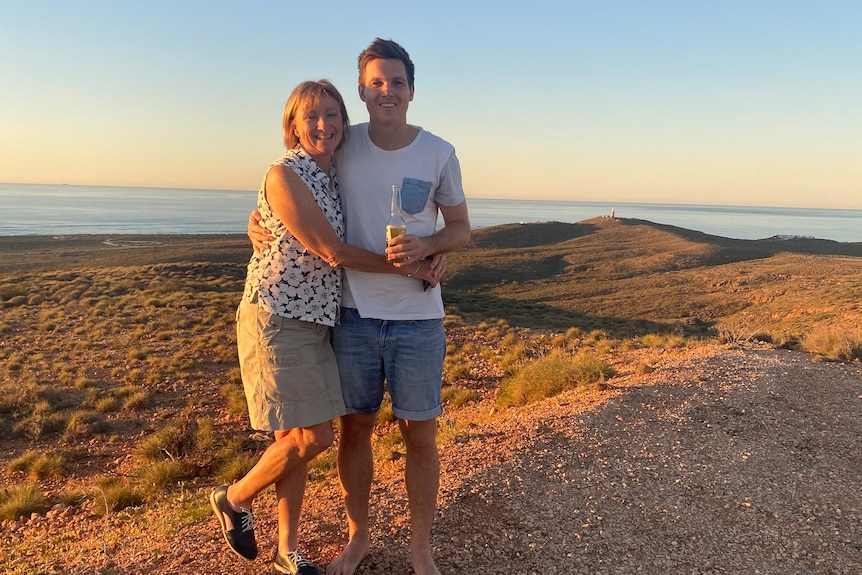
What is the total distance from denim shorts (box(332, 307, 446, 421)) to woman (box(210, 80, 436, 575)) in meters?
0.08

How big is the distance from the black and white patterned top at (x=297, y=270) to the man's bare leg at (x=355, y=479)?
0.64 m

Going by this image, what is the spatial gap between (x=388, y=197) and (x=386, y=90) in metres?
0.48

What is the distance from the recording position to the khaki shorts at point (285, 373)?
246cm

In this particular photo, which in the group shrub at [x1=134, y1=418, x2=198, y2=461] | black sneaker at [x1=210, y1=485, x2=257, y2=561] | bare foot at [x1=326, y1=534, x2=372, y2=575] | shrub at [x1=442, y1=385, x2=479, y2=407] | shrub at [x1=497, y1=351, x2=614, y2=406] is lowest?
shrub at [x1=134, y1=418, x2=198, y2=461]

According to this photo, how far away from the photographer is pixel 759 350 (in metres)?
8.23

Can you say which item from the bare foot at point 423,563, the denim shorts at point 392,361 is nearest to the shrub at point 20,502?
the bare foot at point 423,563

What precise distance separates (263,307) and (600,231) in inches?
2231

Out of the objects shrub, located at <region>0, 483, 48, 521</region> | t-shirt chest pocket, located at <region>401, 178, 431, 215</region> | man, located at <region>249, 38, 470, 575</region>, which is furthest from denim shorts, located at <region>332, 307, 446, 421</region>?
shrub, located at <region>0, 483, 48, 521</region>

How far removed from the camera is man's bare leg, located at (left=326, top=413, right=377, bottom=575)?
2.80m

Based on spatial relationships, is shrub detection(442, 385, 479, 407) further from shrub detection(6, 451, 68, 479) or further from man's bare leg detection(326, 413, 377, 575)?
man's bare leg detection(326, 413, 377, 575)

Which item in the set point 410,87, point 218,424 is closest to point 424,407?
point 410,87

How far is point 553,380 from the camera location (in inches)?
294

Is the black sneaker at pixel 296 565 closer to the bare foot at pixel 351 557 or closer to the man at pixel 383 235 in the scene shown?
the bare foot at pixel 351 557

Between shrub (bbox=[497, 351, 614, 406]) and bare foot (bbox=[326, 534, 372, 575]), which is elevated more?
bare foot (bbox=[326, 534, 372, 575])
